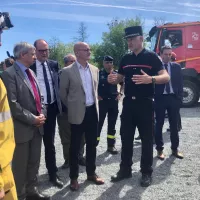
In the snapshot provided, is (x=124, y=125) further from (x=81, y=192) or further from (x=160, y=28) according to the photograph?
(x=160, y=28)

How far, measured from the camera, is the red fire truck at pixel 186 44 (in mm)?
9703

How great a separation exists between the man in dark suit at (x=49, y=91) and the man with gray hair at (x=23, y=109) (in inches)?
16.2

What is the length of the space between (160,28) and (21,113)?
8033 mm

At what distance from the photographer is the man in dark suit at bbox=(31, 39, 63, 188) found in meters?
3.57

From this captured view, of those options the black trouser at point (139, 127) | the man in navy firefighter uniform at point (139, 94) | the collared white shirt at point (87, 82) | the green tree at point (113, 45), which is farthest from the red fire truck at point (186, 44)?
the green tree at point (113, 45)

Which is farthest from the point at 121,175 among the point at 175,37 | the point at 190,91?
the point at 175,37

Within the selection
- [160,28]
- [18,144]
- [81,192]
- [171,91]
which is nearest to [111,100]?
[171,91]

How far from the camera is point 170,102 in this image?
484cm

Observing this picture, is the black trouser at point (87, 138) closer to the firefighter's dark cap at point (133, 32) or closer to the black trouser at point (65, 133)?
the black trouser at point (65, 133)

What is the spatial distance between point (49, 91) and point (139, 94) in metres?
1.24

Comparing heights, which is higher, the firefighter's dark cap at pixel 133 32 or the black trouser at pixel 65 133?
the firefighter's dark cap at pixel 133 32

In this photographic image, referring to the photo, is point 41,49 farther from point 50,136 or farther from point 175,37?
point 175,37

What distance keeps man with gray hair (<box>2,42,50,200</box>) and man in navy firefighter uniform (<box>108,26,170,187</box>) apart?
1247 millimetres

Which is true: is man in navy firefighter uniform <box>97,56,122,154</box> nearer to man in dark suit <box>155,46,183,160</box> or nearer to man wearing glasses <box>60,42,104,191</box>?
man in dark suit <box>155,46,183,160</box>
